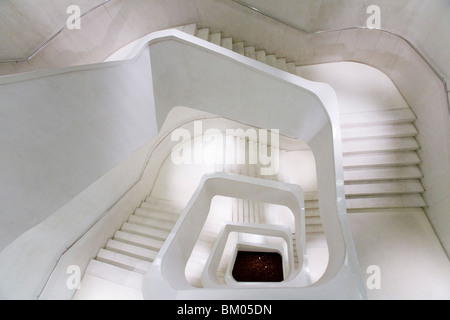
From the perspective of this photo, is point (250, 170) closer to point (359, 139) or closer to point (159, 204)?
point (159, 204)

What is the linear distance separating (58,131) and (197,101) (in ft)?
6.58

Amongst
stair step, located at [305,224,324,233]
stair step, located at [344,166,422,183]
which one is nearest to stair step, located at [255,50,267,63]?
stair step, located at [344,166,422,183]

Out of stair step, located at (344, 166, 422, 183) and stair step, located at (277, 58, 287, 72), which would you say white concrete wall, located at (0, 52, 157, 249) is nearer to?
stair step, located at (277, 58, 287, 72)

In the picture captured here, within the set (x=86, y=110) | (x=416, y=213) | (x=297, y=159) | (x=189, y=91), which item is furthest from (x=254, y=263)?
(x=86, y=110)

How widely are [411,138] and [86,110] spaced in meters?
5.34

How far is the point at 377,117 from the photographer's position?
4133 mm

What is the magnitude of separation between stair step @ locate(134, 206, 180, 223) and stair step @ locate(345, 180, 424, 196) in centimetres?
394

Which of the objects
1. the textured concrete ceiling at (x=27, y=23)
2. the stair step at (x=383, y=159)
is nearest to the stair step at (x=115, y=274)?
the textured concrete ceiling at (x=27, y=23)

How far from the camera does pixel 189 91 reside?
3.36m

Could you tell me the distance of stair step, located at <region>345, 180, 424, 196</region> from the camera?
3791 millimetres

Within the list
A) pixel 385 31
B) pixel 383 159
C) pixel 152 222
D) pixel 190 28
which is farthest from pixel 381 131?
pixel 152 222

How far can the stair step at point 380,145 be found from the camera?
3842 mm

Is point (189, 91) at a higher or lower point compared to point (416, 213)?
higher

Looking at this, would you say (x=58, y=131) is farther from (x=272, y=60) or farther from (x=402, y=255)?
(x=402, y=255)
